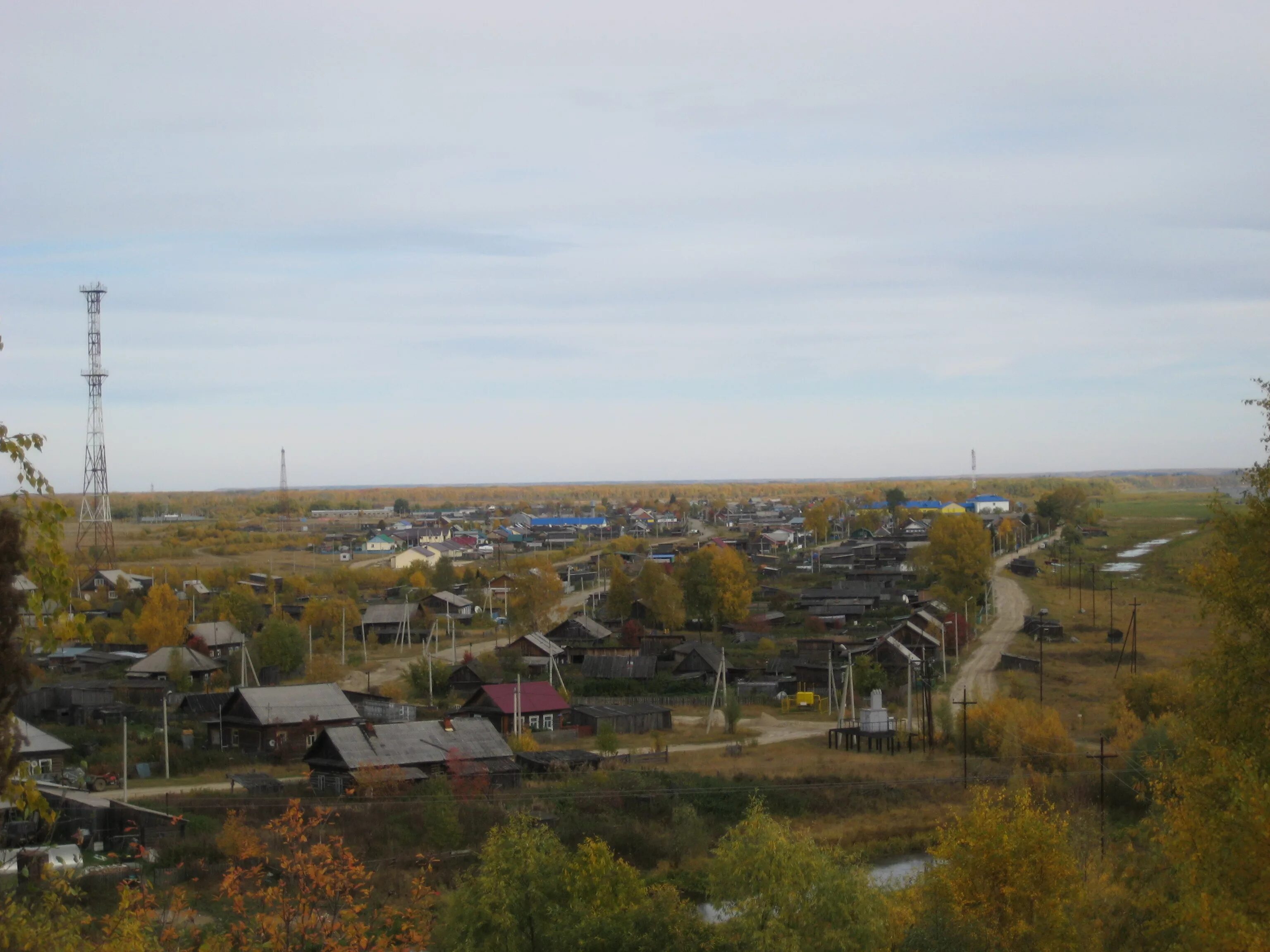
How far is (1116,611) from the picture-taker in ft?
153

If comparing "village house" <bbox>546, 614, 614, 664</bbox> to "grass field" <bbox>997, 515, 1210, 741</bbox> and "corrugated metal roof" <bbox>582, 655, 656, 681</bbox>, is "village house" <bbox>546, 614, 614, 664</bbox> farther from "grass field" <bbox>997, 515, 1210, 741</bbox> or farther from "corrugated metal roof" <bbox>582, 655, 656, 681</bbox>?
"grass field" <bbox>997, 515, 1210, 741</bbox>

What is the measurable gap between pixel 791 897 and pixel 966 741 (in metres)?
12.7

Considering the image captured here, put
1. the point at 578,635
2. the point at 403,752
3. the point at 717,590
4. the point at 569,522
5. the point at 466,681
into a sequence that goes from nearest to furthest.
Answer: the point at 403,752, the point at 466,681, the point at 578,635, the point at 717,590, the point at 569,522

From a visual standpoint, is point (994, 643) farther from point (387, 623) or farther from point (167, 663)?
point (167, 663)

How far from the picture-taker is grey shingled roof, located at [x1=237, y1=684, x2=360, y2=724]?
92.5 ft

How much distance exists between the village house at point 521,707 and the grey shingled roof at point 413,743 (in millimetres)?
3671

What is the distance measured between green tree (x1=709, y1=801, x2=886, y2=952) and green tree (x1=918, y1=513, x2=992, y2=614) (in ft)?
115

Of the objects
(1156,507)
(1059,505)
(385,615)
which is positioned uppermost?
(1059,505)

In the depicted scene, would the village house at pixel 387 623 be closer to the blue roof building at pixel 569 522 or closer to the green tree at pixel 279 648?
the green tree at pixel 279 648

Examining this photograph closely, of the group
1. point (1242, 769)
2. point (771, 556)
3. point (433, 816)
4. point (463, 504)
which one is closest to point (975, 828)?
point (1242, 769)

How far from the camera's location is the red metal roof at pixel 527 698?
3083cm

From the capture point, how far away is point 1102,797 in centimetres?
2059

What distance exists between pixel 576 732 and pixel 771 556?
1754 inches

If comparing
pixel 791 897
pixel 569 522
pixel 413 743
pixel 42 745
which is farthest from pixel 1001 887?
pixel 569 522
